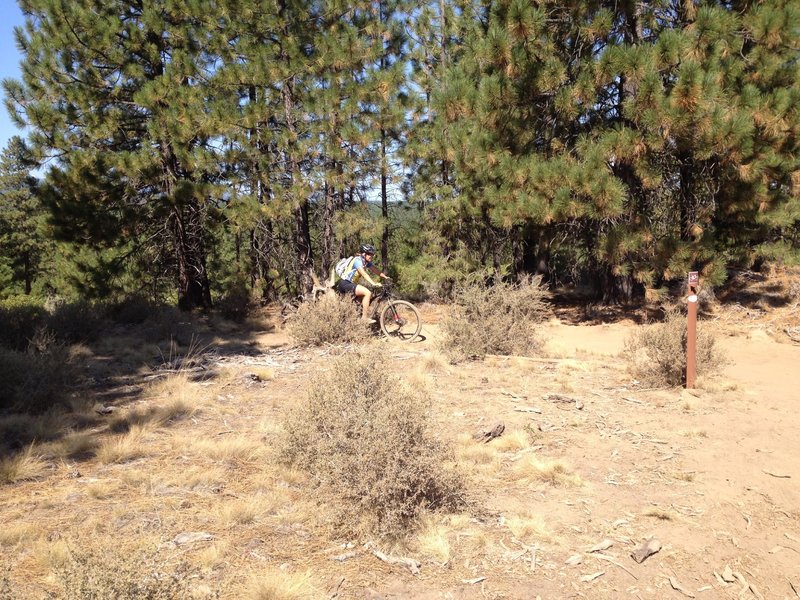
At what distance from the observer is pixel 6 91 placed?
12.0m

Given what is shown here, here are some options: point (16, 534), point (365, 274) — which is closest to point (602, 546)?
point (16, 534)

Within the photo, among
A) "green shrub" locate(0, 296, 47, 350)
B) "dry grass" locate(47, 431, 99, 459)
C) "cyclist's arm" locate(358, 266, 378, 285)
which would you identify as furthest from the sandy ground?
"green shrub" locate(0, 296, 47, 350)

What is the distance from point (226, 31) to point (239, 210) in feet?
13.1

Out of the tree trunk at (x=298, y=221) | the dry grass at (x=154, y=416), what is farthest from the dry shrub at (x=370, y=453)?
the tree trunk at (x=298, y=221)

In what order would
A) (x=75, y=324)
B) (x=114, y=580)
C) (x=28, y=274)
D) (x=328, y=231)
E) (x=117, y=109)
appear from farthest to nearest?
(x=28, y=274) → (x=328, y=231) → (x=117, y=109) → (x=75, y=324) → (x=114, y=580)

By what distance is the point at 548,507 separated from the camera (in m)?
3.69

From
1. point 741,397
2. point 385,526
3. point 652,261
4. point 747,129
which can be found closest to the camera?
point 385,526

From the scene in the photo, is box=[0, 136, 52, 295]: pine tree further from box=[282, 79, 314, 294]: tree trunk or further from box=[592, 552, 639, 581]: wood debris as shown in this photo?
box=[592, 552, 639, 581]: wood debris

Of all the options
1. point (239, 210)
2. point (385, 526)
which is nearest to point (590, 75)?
point (239, 210)

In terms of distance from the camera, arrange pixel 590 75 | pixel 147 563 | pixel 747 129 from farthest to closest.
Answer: pixel 590 75, pixel 747 129, pixel 147 563

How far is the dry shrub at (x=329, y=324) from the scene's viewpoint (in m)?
8.86

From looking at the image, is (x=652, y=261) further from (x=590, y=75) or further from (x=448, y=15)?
(x=448, y=15)

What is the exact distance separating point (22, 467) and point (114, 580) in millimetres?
2451

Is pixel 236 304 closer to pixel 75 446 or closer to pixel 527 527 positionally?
pixel 75 446
